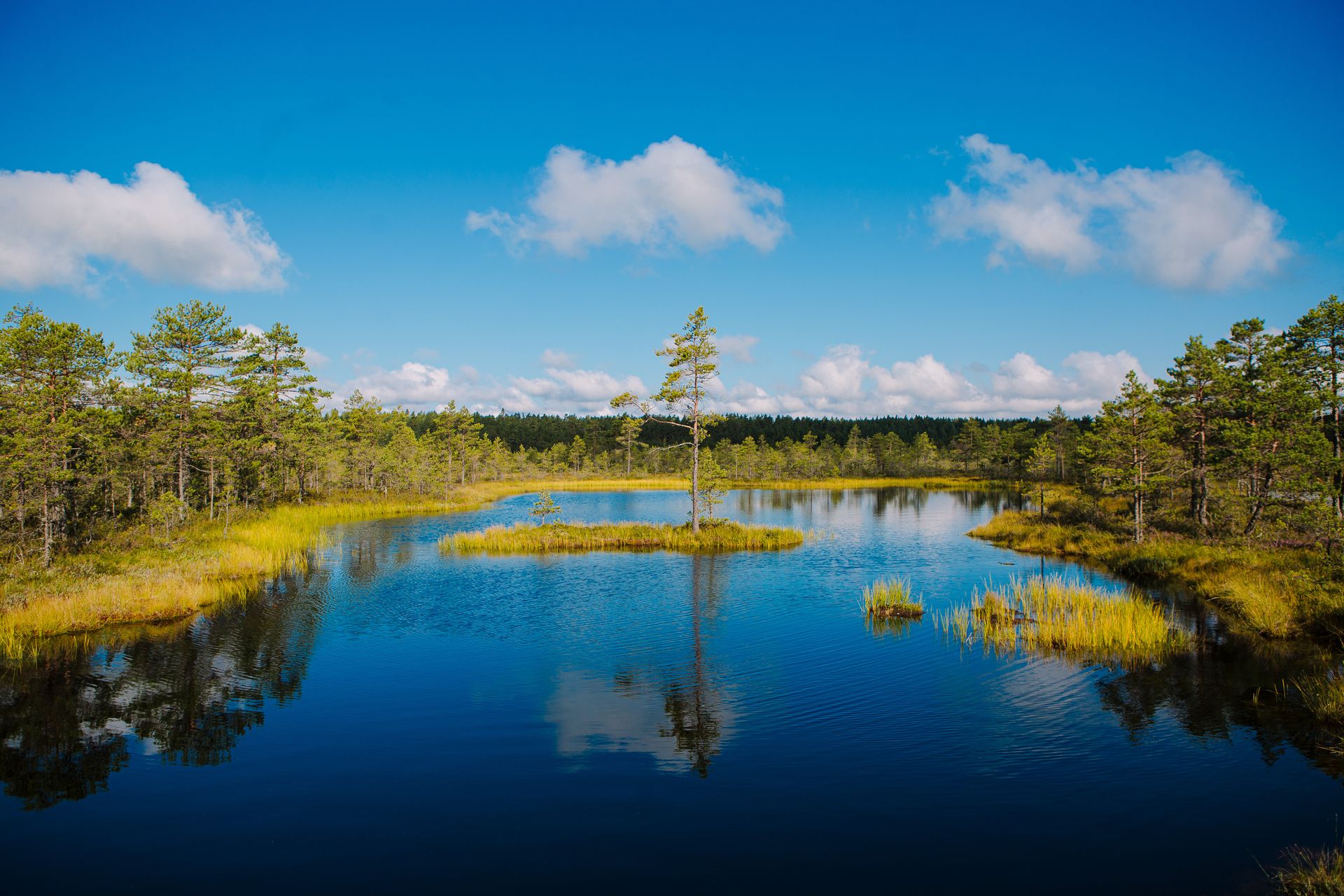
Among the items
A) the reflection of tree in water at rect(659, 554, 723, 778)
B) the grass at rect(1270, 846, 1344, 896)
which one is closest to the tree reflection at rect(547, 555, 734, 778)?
the reflection of tree in water at rect(659, 554, 723, 778)

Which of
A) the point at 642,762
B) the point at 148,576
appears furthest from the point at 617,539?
the point at 642,762

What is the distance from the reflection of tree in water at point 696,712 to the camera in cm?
1265

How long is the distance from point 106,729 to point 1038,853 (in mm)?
16772

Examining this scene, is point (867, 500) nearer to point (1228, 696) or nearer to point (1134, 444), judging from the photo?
point (1134, 444)

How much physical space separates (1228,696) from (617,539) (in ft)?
94.3

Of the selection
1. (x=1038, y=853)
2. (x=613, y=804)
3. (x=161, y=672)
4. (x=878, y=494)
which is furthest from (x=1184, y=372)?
(x=878, y=494)

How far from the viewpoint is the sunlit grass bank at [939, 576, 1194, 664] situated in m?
18.4

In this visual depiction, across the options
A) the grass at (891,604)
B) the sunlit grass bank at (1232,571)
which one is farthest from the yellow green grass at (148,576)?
the sunlit grass bank at (1232,571)

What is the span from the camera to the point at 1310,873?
8273 millimetres

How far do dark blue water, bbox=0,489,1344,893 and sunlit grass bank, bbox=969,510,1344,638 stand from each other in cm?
181

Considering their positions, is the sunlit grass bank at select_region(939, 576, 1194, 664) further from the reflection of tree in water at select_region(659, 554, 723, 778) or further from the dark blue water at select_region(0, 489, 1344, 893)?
the reflection of tree in water at select_region(659, 554, 723, 778)

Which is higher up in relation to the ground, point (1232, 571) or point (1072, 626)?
point (1232, 571)

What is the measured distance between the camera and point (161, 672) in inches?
672

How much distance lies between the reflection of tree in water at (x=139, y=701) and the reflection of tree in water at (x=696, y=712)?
8.39 metres
